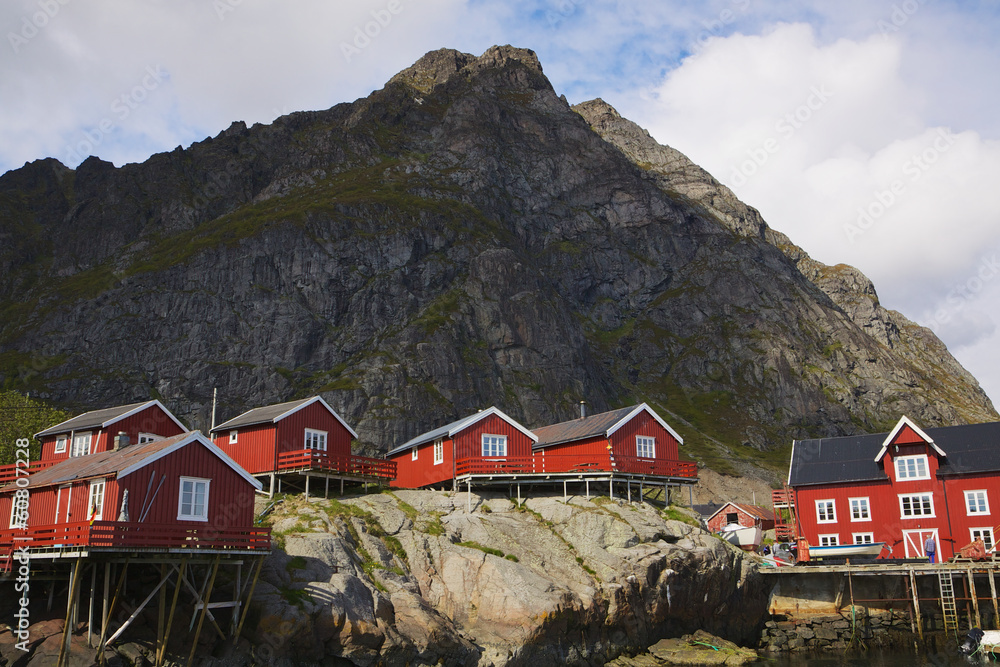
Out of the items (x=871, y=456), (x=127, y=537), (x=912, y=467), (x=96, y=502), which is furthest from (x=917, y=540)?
(x=96, y=502)

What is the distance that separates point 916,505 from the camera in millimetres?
57031

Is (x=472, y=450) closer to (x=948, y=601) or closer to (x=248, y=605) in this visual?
(x=248, y=605)

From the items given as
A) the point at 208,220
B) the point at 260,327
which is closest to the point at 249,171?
the point at 208,220

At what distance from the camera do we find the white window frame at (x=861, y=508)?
58.4 meters

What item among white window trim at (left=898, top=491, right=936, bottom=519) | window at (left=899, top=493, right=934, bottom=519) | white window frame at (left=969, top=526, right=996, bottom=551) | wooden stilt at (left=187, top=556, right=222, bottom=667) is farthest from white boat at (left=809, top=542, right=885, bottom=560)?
wooden stilt at (left=187, top=556, right=222, bottom=667)

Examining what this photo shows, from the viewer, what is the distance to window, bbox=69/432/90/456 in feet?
156

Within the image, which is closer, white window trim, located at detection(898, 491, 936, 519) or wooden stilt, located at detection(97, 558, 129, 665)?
wooden stilt, located at detection(97, 558, 129, 665)

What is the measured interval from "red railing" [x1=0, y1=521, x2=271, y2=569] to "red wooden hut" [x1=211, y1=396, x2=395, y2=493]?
44.2ft

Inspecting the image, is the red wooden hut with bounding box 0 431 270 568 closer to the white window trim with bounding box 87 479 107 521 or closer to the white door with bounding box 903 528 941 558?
the white window trim with bounding box 87 479 107 521

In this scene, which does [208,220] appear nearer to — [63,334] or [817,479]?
[63,334]

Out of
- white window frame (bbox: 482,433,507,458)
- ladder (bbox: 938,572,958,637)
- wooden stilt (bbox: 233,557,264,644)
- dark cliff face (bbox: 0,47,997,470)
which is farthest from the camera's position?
dark cliff face (bbox: 0,47,997,470)

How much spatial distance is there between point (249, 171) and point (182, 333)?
7147cm

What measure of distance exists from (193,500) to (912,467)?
159 ft

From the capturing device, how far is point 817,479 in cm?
6097
